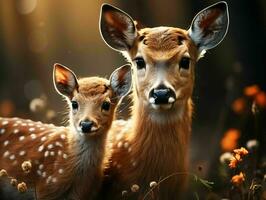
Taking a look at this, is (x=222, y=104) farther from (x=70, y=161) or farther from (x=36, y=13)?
(x=70, y=161)

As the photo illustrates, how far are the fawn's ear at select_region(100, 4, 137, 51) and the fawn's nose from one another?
762mm

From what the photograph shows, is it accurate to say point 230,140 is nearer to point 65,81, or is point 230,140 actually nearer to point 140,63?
point 140,63

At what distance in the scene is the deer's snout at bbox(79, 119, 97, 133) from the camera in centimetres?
826

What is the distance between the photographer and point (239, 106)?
1118 centimetres

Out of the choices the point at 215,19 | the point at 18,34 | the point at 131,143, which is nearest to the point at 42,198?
the point at 131,143

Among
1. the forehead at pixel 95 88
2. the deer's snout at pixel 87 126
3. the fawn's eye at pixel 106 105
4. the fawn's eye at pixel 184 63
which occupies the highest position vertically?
the fawn's eye at pixel 184 63

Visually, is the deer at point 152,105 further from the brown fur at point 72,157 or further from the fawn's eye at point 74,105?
the fawn's eye at point 74,105

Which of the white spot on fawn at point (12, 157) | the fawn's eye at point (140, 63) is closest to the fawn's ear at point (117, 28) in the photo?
the fawn's eye at point (140, 63)

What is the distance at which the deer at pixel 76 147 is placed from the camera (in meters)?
8.48

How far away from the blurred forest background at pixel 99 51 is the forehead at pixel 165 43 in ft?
11.3

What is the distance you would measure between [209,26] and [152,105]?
2.96ft

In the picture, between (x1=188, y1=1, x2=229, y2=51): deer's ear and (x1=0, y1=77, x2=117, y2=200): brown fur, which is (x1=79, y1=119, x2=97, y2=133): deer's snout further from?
(x1=188, y1=1, x2=229, y2=51): deer's ear

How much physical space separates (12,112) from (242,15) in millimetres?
2818

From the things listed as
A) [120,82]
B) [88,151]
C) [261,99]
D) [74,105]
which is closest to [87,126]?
[74,105]
